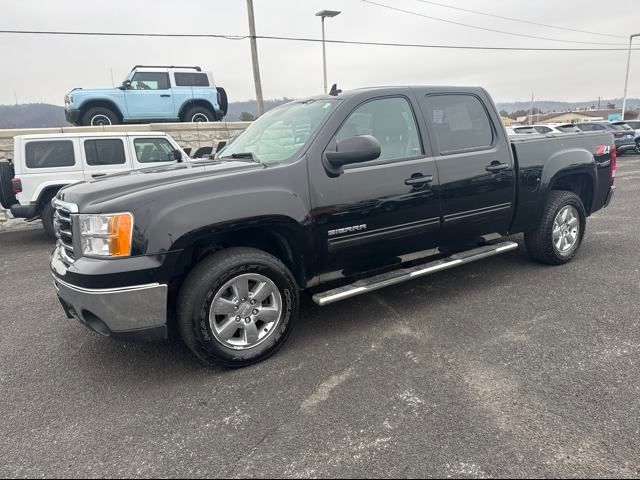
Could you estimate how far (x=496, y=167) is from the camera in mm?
4117

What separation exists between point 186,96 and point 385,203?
11.8 metres

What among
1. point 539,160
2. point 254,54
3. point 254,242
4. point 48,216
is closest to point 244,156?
point 254,242

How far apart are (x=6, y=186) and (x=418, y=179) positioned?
23.3 feet

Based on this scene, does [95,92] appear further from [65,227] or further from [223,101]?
[65,227]

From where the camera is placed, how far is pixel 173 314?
3.12m

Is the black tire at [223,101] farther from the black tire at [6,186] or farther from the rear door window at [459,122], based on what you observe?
the rear door window at [459,122]

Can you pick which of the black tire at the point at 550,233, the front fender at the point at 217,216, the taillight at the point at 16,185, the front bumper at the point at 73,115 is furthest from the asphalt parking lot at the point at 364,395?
the front bumper at the point at 73,115

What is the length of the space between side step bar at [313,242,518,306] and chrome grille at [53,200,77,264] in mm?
1685

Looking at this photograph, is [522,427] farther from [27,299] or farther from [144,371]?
[27,299]

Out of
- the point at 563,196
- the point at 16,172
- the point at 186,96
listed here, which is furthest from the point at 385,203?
the point at 186,96

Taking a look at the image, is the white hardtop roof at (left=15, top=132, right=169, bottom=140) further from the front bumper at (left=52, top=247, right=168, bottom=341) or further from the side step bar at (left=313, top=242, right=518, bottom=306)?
the side step bar at (left=313, top=242, right=518, bottom=306)

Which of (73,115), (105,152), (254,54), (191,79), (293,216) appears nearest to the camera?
(293,216)

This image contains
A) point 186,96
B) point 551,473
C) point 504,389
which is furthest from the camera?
point 186,96

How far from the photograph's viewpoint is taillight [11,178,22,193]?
7.34 m
